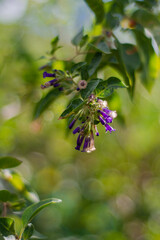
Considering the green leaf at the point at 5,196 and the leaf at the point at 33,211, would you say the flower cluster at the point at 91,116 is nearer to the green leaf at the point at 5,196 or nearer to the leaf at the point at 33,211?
the leaf at the point at 33,211

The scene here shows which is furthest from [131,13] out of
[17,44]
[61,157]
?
[61,157]

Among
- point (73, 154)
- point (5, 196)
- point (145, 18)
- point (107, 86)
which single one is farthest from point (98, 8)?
point (73, 154)

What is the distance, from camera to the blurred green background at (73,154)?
8.03ft

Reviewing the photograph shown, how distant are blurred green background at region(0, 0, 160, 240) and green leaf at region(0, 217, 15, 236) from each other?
1.21 meters

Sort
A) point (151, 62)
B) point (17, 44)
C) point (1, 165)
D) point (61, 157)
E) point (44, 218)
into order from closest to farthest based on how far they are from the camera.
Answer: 1. point (1, 165)
2. point (151, 62)
3. point (17, 44)
4. point (44, 218)
5. point (61, 157)

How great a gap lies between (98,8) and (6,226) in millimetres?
938

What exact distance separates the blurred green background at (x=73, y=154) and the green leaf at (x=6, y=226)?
1212 millimetres

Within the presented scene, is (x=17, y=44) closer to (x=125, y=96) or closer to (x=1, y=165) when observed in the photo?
(x=125, y=96)

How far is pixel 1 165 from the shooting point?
1.14 meters

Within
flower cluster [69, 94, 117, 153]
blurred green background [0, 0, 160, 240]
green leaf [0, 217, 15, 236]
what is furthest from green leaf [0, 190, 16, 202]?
blurred green background [0, 0, 160, 240]

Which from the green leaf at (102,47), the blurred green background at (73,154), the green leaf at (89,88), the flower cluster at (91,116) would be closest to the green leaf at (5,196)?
the flower cluster at (91,116)

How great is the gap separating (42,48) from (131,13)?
7.36ft

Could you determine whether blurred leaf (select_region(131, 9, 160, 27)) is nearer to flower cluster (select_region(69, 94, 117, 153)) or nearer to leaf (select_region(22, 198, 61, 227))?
flower cluster (select_region(69, 94, 117, 153))

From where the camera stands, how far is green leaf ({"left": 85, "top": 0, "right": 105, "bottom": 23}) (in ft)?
3.86
